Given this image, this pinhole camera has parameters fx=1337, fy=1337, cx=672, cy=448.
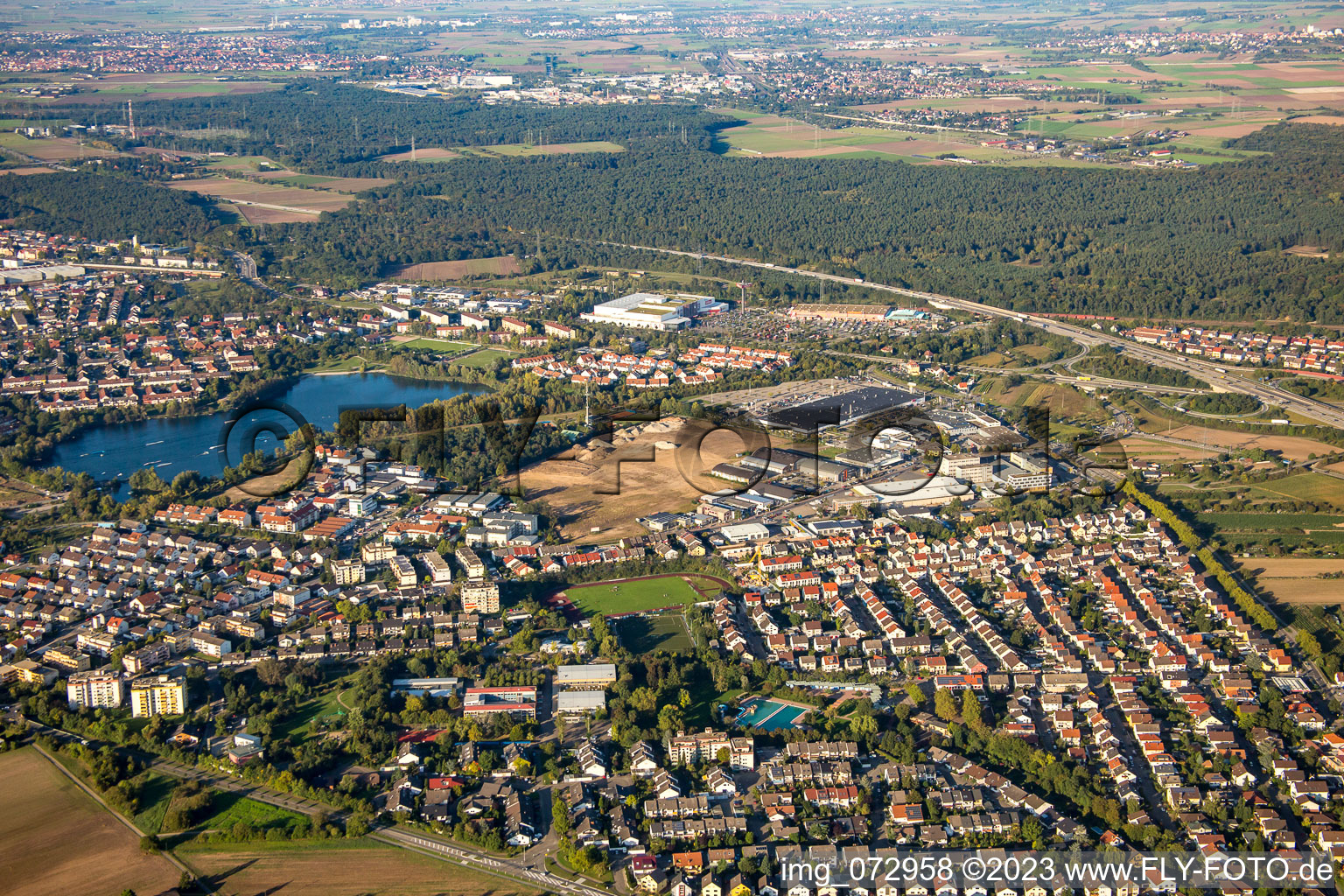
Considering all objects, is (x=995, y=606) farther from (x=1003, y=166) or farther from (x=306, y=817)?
(x=1003, y=166)

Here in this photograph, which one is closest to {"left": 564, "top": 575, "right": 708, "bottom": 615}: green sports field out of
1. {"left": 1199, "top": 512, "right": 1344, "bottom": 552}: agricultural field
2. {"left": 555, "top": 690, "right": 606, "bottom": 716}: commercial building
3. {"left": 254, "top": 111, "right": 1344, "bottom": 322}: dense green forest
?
{"left": 555, "top": 690, "right": 606, "bottom": 716}: commercial building

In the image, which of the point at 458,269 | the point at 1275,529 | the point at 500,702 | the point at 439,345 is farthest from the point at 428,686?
the point at 458,269

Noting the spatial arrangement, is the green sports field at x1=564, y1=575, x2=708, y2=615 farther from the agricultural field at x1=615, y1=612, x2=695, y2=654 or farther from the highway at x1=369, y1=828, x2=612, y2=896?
the highway at x1=369, y1=828, x2=612, y2=896

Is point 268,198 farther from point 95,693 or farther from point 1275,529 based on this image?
point 1275,529

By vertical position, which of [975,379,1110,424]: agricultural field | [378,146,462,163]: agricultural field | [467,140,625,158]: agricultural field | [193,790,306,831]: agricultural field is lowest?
[193,790,306,831]: agricultural field

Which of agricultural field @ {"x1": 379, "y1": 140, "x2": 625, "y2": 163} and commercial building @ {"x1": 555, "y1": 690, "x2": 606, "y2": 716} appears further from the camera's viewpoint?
agricultural field @ {"x1": 379, "y1": 140, "x2": 625, "y2": 163}

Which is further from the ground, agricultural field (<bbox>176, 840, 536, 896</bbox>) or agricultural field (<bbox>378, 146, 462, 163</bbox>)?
agricultural field (<bbox>378, 146, 462, 163</bbox>)

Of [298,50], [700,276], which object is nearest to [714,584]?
[700,276]

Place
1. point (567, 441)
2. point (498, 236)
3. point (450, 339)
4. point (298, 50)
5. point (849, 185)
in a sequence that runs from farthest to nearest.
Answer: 1. point (298, 50)
2. point (849, 185)
3. point (498, 236)
4. point (450, 339)
5. point (567, 441)
